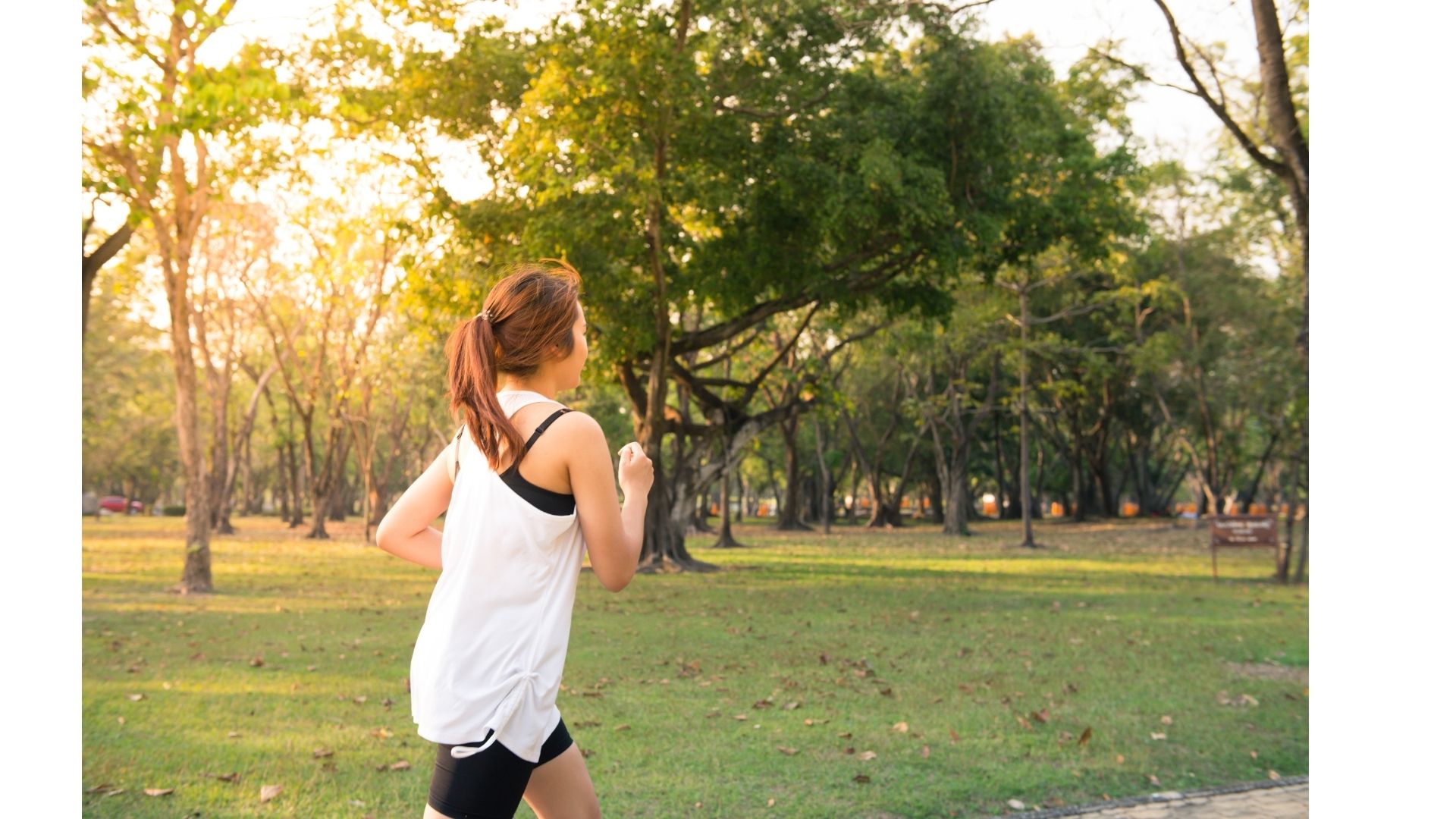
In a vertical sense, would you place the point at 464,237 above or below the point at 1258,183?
below

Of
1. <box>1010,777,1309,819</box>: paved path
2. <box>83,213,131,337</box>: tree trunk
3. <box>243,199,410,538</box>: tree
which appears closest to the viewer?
<box>1010,777,1309,819</box>: paved path

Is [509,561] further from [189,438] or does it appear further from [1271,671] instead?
[189,438]

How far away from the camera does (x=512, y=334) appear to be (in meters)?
2.78

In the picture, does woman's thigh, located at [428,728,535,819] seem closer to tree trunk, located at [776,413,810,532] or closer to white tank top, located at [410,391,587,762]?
white tank top, located at [410,391,587,762]

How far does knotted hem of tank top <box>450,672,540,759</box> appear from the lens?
101 inches

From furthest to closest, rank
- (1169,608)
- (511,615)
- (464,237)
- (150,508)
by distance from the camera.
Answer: (150,508) → (464,237) → (1169,608) → (511,615)

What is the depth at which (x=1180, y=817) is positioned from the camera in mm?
5816

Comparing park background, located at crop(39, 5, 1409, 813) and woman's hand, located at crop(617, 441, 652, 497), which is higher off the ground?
park background, located at crop(39, 5, 1409, 813)

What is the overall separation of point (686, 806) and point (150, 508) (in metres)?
77.0

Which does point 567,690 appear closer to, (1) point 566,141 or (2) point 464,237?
(1) point 566,141

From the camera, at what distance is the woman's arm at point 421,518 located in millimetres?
Result: 2891

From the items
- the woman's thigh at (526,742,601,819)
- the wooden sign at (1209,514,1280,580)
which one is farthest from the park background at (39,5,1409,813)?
the woman's thigh at (526,742,601,819)
